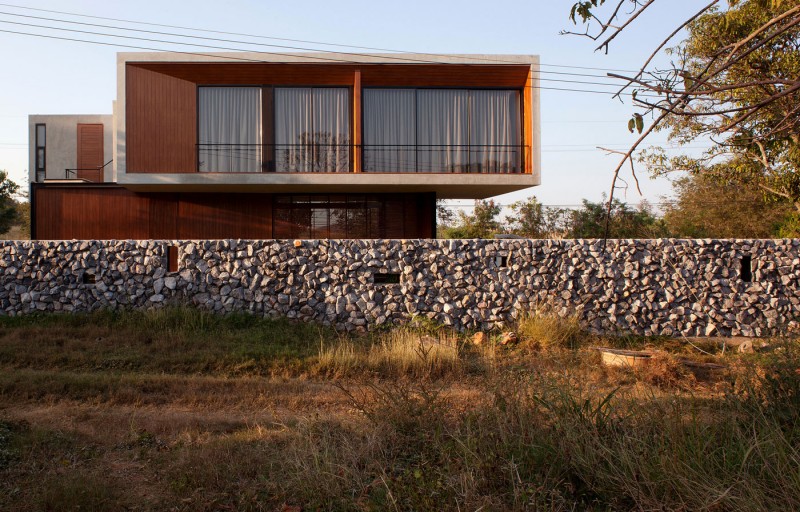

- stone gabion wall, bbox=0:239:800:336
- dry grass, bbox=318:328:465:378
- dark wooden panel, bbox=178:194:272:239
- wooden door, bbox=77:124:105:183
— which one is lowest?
dry grass, bbox=318:328:465:378

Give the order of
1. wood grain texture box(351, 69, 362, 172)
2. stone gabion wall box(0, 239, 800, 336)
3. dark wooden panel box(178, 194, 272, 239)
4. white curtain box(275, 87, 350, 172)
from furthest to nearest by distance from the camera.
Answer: dark wooden panel box(178, 194, 272, 239)
white curtain box(275, 87, 350, 172)
wood grain texture box(351, 69, 362, 172)
stone gabion wall box(0, 239, 800, 336)

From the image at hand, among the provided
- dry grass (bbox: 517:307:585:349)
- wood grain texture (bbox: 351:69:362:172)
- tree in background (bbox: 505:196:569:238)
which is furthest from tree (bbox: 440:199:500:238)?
dry grass (bbox: 517:307:585:349)

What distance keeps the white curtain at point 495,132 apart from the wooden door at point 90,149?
14103 millimetres

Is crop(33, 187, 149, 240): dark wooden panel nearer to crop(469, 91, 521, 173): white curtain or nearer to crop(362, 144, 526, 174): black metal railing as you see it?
crop(362, 144, 526, 174): black metal railing

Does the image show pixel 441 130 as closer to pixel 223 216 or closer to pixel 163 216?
pixel 223 216

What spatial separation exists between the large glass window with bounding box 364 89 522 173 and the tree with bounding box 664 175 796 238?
1358 cm

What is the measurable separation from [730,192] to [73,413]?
30.2 m

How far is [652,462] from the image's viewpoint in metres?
4.27

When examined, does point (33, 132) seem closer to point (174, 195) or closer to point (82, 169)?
point (82, 169)

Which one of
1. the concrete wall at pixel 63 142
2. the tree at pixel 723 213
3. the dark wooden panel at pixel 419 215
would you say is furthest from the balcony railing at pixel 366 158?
the tree at pixel 723 213

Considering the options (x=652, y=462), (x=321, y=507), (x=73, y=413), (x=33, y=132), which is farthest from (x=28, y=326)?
(x=33, y=132)

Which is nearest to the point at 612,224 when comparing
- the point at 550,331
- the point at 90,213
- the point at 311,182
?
the point at 311,182

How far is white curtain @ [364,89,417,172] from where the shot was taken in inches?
754

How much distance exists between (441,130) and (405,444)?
15.1 m
